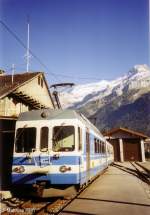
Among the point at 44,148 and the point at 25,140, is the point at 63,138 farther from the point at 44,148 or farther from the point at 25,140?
the point at 25,140

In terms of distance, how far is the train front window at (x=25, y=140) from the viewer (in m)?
11.1

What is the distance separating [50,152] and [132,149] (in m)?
36.7

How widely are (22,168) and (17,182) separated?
1.63ft

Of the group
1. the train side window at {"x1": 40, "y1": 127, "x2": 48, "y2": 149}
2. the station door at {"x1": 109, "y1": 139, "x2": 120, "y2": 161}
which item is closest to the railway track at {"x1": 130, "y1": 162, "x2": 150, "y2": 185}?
the train side window at {"x1": 40, "y1": 127, "x2": 48, "y2": 149}

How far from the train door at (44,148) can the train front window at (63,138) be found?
296mm

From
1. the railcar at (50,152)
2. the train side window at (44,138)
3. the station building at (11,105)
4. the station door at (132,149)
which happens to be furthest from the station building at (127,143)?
the train side window at (44,138)

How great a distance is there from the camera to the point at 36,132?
1125cm

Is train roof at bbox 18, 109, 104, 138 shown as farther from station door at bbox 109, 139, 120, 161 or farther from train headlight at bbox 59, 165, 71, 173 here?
station door at bbox 109, 139, 120, 161

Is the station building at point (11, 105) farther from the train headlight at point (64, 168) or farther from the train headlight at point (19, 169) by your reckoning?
the train headlight at point (64, 168)

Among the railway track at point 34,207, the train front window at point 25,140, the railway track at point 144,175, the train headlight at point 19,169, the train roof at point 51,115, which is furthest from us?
the railway track at point 144,175

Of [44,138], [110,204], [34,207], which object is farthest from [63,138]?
[110,204]

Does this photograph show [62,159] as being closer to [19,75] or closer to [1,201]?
[1,201]

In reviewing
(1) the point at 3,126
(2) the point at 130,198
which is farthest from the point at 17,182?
(1) the point at 3,126

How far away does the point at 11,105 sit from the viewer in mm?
19844
